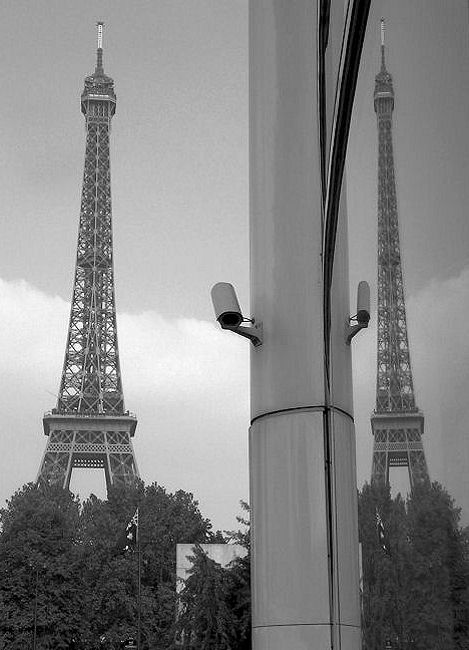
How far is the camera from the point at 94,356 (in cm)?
7062

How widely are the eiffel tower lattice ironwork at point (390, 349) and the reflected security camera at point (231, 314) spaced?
4.56 meters

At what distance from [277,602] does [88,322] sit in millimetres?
66851

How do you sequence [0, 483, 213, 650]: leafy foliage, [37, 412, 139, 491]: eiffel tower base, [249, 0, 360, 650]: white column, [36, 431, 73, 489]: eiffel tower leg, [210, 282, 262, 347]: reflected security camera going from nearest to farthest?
[249, 0, 360, 650]: white column, [210, 282, 262, 347]: reflected security camera, [0, 483, 213, 650]: leafy foliage, [36, 431, 73, 489]: eiffel tower leg, [37, 412, 139, 491]: eiffel tower base

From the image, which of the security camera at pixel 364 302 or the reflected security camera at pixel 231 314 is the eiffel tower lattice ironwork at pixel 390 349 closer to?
the security camera at pixel 364 302

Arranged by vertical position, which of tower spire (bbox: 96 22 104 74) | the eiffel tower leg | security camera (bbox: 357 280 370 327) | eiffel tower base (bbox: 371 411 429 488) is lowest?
eiffel tower base (bbox: 371 411 429 488)

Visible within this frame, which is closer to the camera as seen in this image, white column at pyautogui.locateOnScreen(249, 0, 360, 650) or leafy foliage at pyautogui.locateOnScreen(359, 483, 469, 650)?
leafy foliage at pyautogui.locateOnScreen(359, 483, 469, 650)

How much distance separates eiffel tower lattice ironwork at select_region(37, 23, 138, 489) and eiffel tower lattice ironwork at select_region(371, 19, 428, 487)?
60510 millimetres

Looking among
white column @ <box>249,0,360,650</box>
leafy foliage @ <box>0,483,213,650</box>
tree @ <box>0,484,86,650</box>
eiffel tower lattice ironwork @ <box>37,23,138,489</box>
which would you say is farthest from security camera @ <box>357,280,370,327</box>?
eiffel tower lattice ironwork @ <box>37,23,138,489</box>

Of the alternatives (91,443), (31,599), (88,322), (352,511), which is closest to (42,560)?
(31,599)

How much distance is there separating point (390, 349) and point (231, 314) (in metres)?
4.81

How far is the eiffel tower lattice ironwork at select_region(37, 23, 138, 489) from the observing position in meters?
64.4

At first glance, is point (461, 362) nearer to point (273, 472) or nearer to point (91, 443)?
point (273, 472)

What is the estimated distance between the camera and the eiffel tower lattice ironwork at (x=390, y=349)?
1116mm

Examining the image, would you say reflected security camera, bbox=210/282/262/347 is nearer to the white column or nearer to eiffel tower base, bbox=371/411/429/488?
the white column
